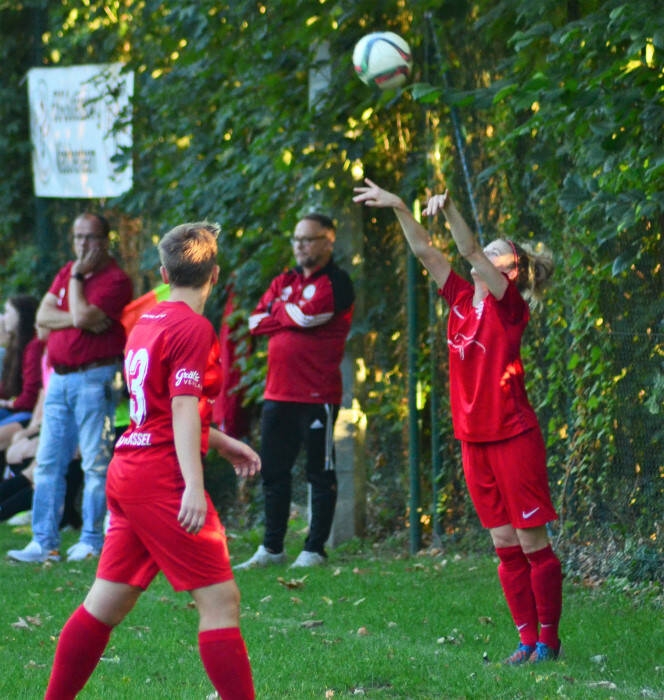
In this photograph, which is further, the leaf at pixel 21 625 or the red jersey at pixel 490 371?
the leaf at pixel 21 625

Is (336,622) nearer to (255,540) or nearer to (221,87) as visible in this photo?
(255,540)

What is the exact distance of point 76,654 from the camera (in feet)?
15.0

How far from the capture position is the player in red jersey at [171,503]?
4430 mm

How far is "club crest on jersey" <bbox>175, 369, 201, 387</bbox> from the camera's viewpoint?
4500 millimetres

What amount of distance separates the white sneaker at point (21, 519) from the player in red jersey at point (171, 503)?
295 inches

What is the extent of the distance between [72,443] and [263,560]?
67.7 inches

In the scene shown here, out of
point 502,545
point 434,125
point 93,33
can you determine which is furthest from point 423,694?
point 93,33

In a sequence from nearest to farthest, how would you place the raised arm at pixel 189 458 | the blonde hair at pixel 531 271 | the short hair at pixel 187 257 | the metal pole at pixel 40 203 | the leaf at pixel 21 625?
the raised arm at pixel 189 458 → the short hair at pixel 187 257 → the blonde hair at pixel 531 271 → the leaf at pixel 21 625 → the metal pole at pixel 40 203

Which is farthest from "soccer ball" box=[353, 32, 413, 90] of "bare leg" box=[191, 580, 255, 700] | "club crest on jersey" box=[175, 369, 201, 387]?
"bare leg" box=[191, 580, 255, 700]

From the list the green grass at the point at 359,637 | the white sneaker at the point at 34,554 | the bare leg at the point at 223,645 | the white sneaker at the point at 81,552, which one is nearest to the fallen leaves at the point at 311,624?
the green grass at the point at 359,637

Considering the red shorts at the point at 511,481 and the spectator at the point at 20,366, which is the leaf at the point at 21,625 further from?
the spectator at the point at 20,366

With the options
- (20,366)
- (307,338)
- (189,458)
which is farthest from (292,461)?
(189,458)

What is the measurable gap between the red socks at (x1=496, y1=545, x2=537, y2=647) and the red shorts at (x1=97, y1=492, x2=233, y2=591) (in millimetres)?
1835

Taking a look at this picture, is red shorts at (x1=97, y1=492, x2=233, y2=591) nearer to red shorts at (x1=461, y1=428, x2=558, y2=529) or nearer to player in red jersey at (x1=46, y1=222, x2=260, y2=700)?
player in red jersey at (x1=46, y1=222, x2=260, y2=700)
